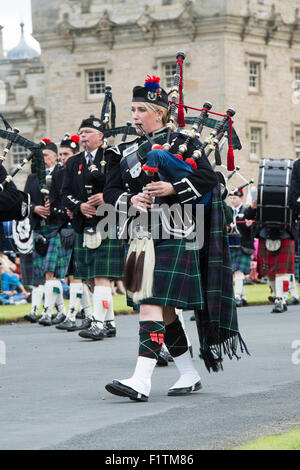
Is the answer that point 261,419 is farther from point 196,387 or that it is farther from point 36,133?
point 36,133

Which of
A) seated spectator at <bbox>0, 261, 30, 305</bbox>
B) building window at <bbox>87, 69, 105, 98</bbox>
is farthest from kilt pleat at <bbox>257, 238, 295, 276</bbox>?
building window at <bbox>87, 69, 105, 98</bbox>

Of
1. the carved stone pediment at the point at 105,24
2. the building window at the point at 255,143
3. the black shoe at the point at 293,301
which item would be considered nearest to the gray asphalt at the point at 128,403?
the black shoe at the point at 293,301

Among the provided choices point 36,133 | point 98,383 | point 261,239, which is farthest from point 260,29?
point 98,383

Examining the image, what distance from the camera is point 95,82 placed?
5075 cm

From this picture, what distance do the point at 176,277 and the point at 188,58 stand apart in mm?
40561

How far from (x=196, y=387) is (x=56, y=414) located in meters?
1.23

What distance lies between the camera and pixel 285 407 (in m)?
7.00

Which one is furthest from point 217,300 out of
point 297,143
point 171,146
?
point 297,143

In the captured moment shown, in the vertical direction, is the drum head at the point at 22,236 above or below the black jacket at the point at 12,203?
below

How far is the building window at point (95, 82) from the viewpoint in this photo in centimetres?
5072

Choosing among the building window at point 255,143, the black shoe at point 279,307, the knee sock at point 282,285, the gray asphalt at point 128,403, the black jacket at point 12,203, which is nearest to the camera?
the gray asphalt at point 128,403

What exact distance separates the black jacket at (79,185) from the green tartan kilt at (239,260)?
758 cm

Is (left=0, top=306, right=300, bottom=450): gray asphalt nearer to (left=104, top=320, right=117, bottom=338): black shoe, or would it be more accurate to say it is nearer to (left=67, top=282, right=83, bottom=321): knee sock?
(left=104, top=320, right=117, bottom=338): black shoe

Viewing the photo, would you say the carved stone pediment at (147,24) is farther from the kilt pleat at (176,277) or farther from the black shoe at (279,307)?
the kilt pleat at (176,277)
